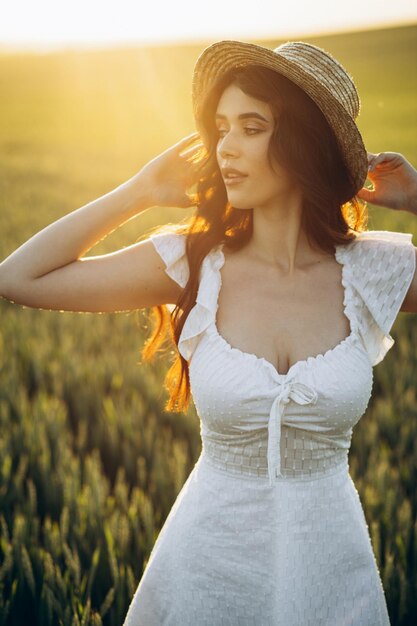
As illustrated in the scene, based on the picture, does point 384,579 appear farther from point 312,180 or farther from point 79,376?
point 79,376

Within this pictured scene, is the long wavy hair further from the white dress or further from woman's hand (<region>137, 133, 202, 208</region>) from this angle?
the white dress

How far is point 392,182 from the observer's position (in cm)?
207

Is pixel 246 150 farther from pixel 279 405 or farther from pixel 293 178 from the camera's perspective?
pixel 279 405

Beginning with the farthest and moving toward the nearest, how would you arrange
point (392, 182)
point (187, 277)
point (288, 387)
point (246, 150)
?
point (392, 182) → point (187, 277) → point (246, 150) → point (288, 387)

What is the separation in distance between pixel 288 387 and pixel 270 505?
0.94ft

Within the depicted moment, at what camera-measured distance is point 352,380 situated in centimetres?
172

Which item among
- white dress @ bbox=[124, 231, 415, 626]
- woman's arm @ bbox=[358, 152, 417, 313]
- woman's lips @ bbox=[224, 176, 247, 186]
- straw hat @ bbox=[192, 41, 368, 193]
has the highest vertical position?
straw hat @ bbox=[192, 41, 368, 193]

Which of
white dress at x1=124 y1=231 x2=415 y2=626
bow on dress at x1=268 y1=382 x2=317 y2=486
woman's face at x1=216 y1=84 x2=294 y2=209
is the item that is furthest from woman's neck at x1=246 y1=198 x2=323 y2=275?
bow on dress at x1=268 y1=382 x2=317 y2=486

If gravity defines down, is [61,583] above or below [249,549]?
below

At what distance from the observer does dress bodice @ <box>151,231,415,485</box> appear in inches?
66.3

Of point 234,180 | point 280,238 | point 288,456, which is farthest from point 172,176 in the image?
point 288,456

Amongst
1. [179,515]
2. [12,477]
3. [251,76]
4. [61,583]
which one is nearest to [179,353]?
[179,515]

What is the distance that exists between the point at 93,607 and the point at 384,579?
0.99 metres

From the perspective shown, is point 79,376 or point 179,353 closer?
point 179,353
